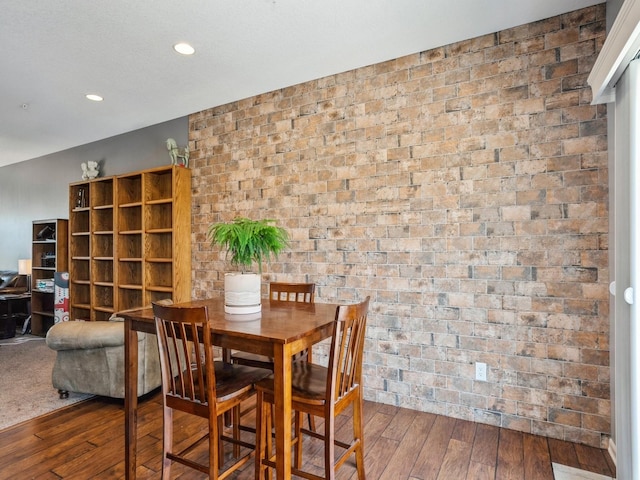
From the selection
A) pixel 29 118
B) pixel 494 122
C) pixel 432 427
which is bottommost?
pixel 432 427

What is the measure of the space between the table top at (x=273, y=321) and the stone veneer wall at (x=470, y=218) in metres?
1.05

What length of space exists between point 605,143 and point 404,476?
7.91ft

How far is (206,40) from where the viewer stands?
275 cm

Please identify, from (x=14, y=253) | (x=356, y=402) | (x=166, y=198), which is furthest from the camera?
(x=14, y=253)

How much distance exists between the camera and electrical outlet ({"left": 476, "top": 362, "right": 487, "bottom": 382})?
264 cm

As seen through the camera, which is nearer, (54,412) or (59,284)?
(54,412)

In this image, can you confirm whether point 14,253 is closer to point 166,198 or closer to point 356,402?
point 166,198

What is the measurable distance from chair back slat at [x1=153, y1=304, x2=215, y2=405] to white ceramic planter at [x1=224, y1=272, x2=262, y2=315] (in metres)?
0.30

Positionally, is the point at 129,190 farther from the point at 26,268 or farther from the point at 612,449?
the point at 612,449

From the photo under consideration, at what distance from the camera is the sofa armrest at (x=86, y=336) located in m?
2.84

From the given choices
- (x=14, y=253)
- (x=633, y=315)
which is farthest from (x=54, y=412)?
(x=14, y=253)

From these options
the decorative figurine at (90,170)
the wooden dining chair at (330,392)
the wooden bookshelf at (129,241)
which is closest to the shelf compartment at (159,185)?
the wooden bookshelf at (129,241)

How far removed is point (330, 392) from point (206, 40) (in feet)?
8.66

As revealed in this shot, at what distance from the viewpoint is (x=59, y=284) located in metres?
5.11
